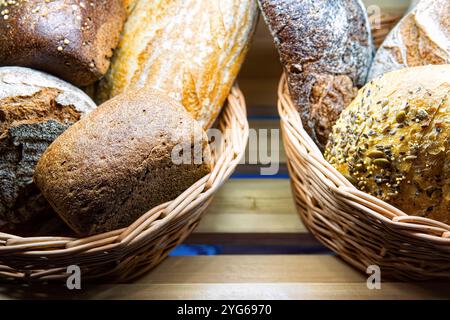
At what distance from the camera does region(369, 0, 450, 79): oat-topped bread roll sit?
3.79 ft

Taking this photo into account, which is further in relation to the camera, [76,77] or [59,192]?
[76,77]

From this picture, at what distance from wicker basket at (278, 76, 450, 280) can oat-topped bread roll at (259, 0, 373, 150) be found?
2.7 inches

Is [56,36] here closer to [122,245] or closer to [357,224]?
[122,245]

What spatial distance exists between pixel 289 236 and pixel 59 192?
0.70 metres

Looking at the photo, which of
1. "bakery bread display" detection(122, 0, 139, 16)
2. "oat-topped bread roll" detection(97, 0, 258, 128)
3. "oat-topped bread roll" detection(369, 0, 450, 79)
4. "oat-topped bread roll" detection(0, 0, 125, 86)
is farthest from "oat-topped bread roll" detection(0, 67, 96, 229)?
"oat-topped bread roll" detection(369, 0, 450, 79)

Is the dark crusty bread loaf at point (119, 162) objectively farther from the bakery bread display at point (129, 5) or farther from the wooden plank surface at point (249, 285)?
the bakery bread display at point (129, 5)

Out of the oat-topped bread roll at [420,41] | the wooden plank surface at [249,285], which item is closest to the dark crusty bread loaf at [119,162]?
the wooden plank surface at [249,285]

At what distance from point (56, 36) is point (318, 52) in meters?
0.68

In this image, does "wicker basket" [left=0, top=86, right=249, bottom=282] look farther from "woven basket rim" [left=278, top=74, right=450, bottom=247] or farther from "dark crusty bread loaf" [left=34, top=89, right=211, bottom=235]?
Result: "woven basket rim" [left=278, top=74, right=450, bottom=247]

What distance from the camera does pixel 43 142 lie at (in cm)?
107

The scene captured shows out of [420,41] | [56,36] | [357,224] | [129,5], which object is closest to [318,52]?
[420,41]

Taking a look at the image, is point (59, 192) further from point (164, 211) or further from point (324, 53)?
point (324, 53)

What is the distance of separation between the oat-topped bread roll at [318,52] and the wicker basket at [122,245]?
0.23m
